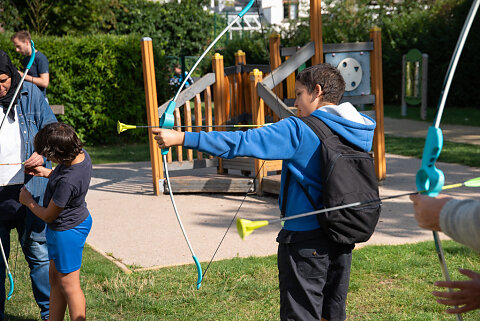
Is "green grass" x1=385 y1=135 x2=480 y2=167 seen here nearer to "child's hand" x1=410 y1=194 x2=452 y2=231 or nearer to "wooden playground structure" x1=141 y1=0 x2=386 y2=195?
"wooden playground structure" x1=141 y1=0 x2=386 y2=195

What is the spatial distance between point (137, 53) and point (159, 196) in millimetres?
5648

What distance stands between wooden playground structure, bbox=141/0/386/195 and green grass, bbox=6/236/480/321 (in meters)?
2.51

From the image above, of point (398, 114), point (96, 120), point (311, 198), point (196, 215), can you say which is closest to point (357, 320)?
point (311, 198)

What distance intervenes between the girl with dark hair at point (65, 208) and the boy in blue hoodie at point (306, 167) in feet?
3.19

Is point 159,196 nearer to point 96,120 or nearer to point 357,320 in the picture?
point 357,320

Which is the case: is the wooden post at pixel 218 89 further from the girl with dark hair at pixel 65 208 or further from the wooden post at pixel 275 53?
the girl with dark hair at pixel 65 208

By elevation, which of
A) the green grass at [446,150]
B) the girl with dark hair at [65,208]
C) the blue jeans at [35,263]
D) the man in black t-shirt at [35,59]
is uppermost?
the man in black t-shirt at [35,59]

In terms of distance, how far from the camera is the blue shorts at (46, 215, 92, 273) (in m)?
3.30

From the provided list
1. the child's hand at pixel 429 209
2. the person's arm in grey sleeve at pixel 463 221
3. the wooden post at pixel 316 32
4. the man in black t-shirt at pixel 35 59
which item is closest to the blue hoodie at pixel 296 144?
the child's hand at pixel 429 209

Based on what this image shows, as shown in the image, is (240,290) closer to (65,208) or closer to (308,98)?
(65,208)

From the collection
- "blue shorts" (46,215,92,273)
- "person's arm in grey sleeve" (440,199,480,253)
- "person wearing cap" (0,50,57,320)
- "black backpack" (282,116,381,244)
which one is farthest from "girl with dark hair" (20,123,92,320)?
"person's arm in grey sleeve" (440,199,480,253)

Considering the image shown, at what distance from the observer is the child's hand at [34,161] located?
348 centimetres

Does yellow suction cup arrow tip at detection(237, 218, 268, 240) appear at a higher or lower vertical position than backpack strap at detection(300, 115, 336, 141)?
lower

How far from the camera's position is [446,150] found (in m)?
10.1
